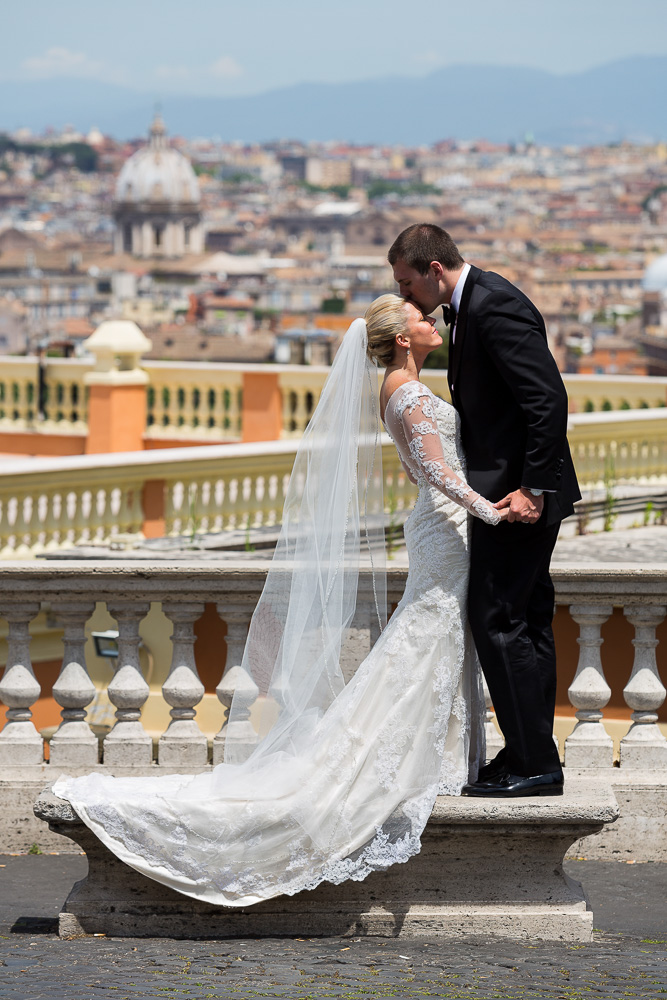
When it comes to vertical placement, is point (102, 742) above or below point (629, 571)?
below

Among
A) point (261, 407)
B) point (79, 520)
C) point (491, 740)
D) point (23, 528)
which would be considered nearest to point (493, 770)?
point (491, 740)

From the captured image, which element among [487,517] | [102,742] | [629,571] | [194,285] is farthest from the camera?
[194,285]

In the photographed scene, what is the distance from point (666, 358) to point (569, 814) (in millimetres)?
92688

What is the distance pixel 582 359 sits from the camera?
93.8 m

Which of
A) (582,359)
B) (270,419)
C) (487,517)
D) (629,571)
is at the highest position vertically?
(487,517)

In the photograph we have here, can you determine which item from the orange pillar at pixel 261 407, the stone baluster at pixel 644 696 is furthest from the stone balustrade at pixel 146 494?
the stone baluster at pixel 644 696

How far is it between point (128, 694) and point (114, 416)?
965cm

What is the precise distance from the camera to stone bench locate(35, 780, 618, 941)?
370 centimetres

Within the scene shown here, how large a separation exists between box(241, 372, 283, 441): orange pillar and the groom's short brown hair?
388 inches

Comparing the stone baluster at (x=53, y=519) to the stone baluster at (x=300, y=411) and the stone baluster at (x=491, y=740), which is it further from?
the stone baluster at (x=300, y=411)

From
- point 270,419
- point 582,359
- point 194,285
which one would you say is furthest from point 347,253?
point 270,419

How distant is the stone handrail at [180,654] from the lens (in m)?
4.29

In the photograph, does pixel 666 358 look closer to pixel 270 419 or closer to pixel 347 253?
pixel 270 419

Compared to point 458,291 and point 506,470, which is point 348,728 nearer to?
point 506,470
